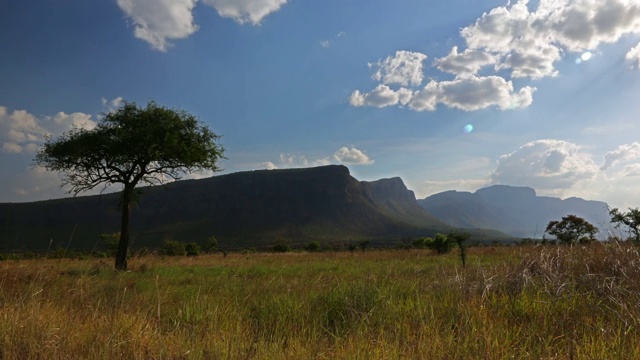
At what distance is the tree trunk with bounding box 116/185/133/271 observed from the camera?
1964 centimetres

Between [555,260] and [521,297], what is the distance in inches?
101

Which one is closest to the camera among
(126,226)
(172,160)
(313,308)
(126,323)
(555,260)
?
(126,323)

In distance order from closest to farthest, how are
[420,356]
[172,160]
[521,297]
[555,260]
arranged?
[420,356] < [521,297] < [555,260] < [172,160]

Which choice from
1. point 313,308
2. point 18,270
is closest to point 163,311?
point 313,308

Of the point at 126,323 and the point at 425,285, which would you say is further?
the point at 425,285

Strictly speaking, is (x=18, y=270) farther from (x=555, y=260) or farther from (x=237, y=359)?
(x=555, y=260)

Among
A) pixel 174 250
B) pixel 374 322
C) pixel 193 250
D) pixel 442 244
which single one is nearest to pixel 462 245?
pixel 374 322

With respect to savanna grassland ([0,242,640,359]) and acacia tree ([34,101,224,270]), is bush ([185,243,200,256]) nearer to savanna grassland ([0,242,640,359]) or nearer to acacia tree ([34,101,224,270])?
acacia tree ([34,101,224,270])

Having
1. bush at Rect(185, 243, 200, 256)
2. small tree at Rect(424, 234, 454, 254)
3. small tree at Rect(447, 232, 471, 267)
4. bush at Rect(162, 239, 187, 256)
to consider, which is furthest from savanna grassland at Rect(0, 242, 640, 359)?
bush at Rect(185, 243, 200, 256)

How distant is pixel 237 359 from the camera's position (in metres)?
3.21

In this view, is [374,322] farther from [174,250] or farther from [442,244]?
[174,250]

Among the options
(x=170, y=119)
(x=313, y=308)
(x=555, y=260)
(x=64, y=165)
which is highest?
(x=170, y=119)

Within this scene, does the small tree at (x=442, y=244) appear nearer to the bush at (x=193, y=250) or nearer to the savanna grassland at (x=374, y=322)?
the savanna grassland at (x=374, y=322)

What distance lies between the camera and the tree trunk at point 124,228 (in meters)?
19.6
